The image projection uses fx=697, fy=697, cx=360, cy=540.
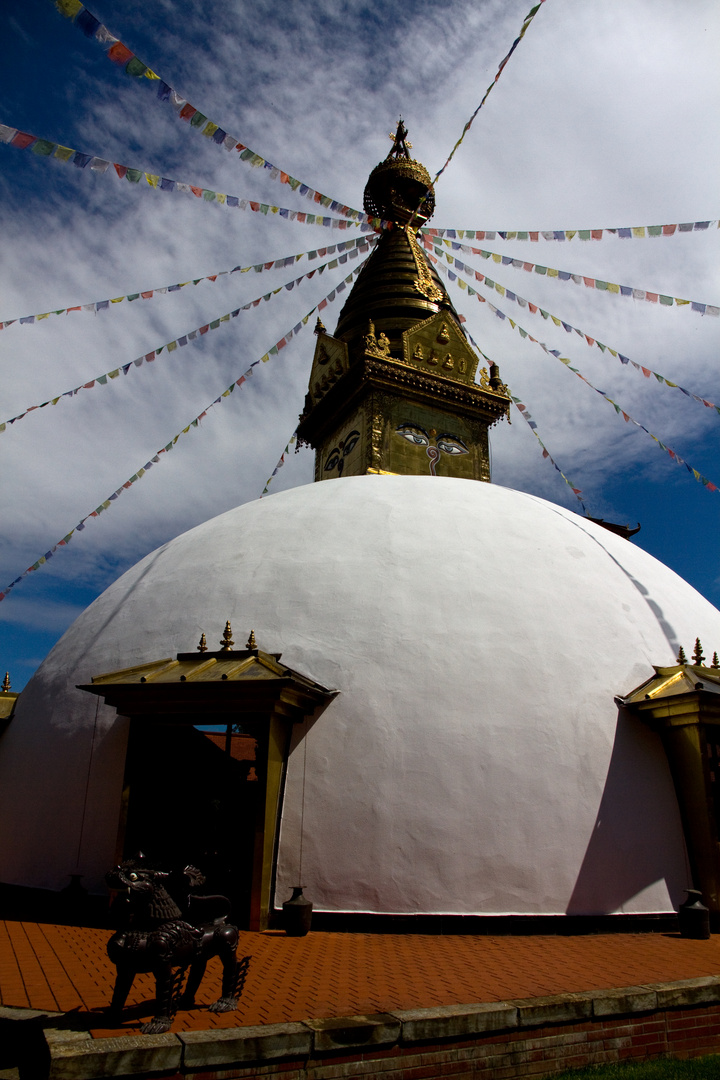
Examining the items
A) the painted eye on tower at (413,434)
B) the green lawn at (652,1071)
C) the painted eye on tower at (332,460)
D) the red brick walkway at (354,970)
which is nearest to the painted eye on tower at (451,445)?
the painted eye on tower at (413,434)

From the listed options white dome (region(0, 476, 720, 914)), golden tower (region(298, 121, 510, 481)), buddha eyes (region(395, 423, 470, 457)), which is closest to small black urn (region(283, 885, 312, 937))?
white dome (region(0, 476, 720, 914))

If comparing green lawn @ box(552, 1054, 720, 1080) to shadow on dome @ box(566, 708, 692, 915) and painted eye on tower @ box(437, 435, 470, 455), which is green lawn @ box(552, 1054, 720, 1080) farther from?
painted eye on tower @ box(437, 435, 470, 455)

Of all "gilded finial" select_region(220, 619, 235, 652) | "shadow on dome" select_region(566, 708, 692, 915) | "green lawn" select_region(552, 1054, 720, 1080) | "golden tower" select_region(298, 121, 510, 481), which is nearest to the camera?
"green lawn" select_region(552, 1054, 720, 1080)

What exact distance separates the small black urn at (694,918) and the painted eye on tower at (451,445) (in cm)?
953

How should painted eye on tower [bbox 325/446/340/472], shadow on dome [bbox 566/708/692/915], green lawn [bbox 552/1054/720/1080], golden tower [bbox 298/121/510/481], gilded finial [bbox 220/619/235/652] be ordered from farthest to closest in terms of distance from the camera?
painted eye on tower [bbox 325/446/340/472] → golden tower [bbox 298/121/510/481] → gilded finial [bbox 220/619/235/652] → shadow on dome [bbox 566/708/692/915] → green lawn [bbox 552/1054/720/1080]

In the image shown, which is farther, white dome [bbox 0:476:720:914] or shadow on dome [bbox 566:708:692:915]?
shadow on dome [bbox 566:708:692:915]

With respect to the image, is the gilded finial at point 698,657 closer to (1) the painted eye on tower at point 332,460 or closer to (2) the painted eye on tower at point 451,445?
(2) the painted eye on tower at point 451,445

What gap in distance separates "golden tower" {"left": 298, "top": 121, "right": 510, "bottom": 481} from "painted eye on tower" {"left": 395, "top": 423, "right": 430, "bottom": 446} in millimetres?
22

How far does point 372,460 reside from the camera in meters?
13.2

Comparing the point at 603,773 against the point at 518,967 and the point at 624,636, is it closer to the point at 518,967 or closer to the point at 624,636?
the point at 624,636

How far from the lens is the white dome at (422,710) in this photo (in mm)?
5629

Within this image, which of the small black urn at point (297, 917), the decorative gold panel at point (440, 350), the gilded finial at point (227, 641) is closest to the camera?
the small black urn at point (297, 917)

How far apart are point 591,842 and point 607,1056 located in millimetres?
2302

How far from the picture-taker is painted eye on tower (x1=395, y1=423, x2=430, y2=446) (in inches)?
542
